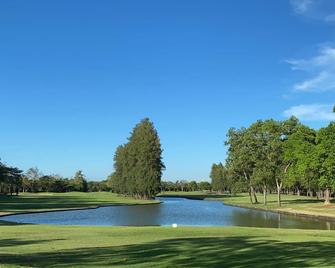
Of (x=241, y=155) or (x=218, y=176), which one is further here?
(x=218, y=176)

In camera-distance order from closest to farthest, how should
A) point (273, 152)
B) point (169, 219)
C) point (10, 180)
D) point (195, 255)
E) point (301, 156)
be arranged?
point (195, 255)
point (169, 219)
point (301, 156)
point (273, 152)
point (10, 180)

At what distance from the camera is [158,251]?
1888 cm

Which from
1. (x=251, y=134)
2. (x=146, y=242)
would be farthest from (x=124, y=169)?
(x=146, y=242)

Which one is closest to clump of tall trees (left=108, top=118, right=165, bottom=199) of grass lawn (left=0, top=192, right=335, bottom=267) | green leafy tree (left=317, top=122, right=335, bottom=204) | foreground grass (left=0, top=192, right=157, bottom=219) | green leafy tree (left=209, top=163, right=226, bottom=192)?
foreground grass (left=0, top=192, right=157, bottom=219)

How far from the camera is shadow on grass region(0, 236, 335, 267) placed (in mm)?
15852

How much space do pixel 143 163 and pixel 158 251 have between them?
90.1 m

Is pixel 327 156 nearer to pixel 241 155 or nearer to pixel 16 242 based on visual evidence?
pixel 241 155

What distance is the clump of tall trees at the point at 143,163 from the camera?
354ft

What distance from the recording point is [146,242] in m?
22.1

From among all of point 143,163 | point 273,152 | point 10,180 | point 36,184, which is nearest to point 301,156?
point 273,152

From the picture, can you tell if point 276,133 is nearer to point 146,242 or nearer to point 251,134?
point 251,134

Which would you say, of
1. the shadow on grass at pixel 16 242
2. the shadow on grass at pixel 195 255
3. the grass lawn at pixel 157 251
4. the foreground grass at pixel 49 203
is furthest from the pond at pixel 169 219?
the shadow on grass at pixel 195 255

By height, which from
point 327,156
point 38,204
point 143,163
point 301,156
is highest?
point 143,163

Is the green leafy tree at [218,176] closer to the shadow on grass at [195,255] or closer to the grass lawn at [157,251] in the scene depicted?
the grass lawn at [157,251]
